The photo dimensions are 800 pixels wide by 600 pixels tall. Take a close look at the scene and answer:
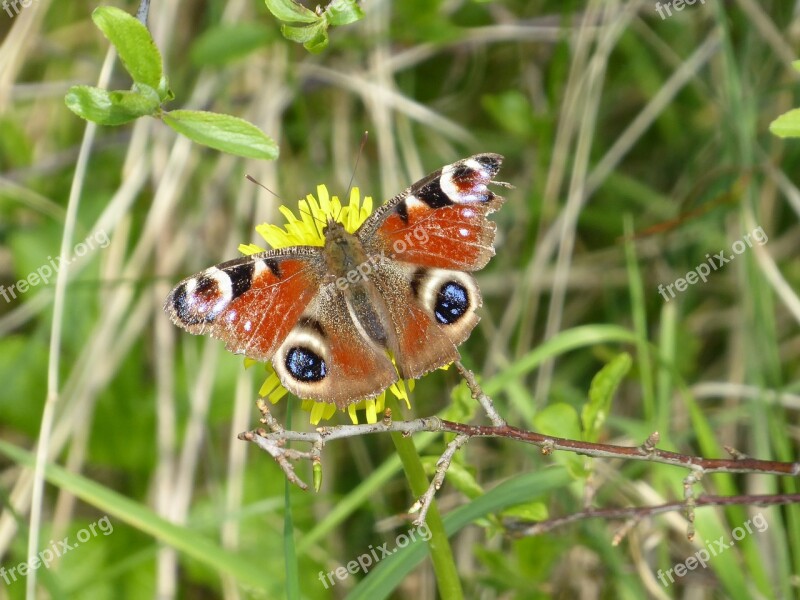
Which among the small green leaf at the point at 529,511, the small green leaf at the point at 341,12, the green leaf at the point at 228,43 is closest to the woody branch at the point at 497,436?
the small green leaf at the point at 529,511

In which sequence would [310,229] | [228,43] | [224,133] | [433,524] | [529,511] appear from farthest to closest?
[228,43]
[310,229]
[529,511]
[433,524]
[224,133]

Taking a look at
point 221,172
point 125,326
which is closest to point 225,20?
point 221,172

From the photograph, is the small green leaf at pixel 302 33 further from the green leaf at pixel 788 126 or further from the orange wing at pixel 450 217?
the green leaf at pixel 788 126

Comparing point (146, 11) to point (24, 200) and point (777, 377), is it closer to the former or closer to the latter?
point (24, 200)

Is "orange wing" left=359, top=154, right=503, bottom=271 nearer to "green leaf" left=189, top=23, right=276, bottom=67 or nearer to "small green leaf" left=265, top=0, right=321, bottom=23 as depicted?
"small green leaf" left=265, top=0, right=321, bottom=23

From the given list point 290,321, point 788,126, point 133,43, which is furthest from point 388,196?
point 788,126

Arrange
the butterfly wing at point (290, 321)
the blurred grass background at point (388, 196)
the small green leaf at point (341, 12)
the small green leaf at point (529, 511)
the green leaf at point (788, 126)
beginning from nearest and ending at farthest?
the green leaf at point (788, 126)
the small green leaf at point (341, 12)
the butterfly wing at point (290, 321)
the small green leaf at point (529, 511)
the blurred grass background at point (388, 196)

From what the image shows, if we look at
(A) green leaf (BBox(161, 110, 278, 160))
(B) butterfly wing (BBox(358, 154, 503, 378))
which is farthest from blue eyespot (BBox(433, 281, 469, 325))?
(A) green leaf (BBox(161, 110, 278, 160))

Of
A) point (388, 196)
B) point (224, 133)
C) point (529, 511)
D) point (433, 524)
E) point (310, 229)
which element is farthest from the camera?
point (388, 196)

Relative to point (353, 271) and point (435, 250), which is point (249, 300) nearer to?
point (353, 271)
